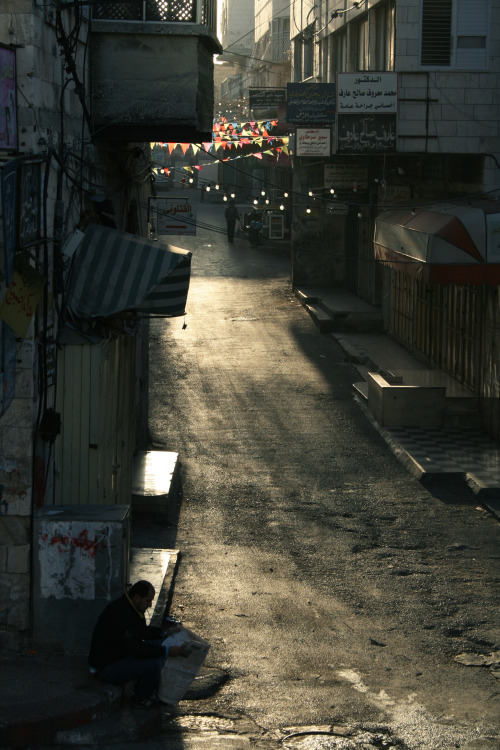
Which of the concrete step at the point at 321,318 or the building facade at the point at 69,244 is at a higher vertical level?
the building facade at the point at 69,244

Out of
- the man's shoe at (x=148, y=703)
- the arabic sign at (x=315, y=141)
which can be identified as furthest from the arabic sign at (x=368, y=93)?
the man's shoe at (x=148, y=703)

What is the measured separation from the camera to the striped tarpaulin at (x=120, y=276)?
331 inches

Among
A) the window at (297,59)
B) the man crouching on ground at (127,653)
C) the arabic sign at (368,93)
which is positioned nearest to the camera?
the man crouching on ground at (127,653)

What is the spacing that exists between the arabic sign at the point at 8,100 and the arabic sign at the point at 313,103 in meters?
12.6

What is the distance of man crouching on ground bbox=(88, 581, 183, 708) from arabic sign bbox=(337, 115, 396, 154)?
13.1m

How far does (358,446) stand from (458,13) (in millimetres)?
8533

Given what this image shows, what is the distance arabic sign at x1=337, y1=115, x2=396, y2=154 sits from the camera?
1844 cm

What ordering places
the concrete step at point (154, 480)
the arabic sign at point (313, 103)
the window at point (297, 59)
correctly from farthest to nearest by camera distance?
1. the window at point (297, 59)
2. the arabic sign at point (313, 103)
3. the concrete step at point (154, 480)

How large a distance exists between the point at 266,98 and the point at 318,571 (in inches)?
923

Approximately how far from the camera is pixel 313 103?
64.1ft

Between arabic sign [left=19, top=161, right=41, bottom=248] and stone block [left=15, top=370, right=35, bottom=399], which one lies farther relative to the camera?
stone block [left=15, top=370, right=35, bottom=399]

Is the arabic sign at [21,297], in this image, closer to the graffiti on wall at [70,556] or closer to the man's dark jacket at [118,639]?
the graffiti on wall at [70,556]

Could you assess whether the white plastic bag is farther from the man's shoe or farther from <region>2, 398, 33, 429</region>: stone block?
A: <region>2, 398, 33, 429</region>: stone block

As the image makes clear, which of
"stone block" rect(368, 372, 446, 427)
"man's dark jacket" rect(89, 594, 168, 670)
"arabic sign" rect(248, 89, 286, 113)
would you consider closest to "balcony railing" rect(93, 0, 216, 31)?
"man's dark jacket" rect(89, 594, 168, 670)
